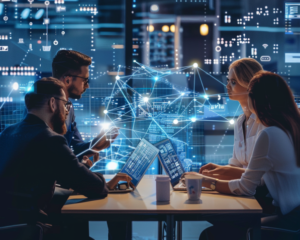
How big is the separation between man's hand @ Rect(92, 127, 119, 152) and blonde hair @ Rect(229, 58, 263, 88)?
1059mm

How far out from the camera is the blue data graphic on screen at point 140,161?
6.18 feet

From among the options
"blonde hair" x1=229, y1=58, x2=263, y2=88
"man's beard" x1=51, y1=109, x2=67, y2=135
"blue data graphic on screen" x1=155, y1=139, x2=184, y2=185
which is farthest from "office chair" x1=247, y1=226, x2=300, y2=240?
"man's beard" x1=51, y1=109, x2=67, y2=135

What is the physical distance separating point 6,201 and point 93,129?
1.66 meters

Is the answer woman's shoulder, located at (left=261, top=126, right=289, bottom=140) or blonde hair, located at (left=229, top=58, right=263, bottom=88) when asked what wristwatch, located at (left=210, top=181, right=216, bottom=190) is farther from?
blonde hair, located at (left=229, top=58, right=263, bottom=88)

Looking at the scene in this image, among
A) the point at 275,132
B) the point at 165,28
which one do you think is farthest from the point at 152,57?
the point at 275,132

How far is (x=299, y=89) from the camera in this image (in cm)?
330

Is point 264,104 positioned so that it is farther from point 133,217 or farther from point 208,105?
point 208,105

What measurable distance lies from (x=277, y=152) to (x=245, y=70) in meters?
0.83

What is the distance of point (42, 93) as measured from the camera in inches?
72.6

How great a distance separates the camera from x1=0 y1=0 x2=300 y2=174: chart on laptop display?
10.3 ft

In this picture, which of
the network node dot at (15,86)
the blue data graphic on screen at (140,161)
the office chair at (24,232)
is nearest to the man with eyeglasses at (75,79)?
the blue data graphic on screen at (140,161)

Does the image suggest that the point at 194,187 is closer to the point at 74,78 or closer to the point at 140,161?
the point at 140,161

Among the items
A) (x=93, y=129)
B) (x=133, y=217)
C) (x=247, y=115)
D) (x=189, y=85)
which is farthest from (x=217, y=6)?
(x=133, y=217)

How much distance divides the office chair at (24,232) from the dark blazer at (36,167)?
10 centimetres
